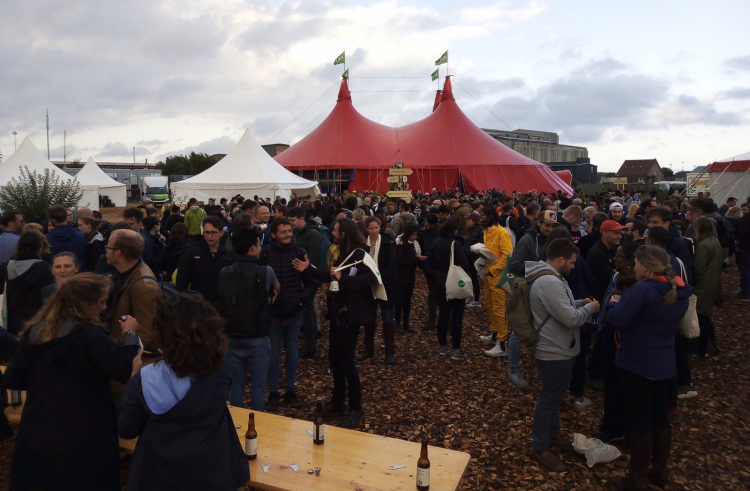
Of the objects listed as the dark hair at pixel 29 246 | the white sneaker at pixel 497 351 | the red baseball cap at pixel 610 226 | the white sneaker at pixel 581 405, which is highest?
the red baseball cap at pixel 610 226

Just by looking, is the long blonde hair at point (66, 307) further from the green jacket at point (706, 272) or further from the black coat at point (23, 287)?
the green jacket at point (706, 272)

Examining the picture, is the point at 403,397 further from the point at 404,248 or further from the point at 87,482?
the point at 87,482

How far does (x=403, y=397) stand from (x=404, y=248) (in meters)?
2.07

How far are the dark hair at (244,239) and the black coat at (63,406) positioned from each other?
1390 mm

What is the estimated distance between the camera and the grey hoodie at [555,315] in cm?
331

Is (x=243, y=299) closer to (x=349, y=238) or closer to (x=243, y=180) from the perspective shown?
(x=349, y=238)

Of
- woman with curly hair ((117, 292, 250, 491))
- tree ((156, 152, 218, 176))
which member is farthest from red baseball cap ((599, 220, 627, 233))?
tree ((156, 152, 218, 176))

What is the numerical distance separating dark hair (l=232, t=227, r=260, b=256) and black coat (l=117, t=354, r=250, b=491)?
1.73 meters

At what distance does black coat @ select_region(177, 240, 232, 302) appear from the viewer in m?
4.40

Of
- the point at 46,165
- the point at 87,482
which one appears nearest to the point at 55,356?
the point at 87,482

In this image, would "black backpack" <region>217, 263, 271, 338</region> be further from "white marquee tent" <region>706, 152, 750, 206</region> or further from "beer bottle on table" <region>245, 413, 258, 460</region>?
"white marquee tent" <region>706, 152, 750, 206</region>

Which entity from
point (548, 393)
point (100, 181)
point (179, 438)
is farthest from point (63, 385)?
point (100, 181)

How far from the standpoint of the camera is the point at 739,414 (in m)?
4.41

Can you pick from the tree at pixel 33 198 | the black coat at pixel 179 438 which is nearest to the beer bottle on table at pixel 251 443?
the black coat at pixel 179 438
